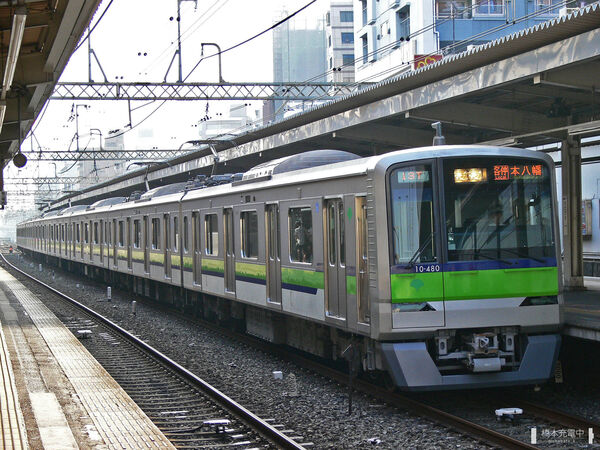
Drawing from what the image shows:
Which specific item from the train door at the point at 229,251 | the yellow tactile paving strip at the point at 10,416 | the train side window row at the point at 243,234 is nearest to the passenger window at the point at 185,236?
the train side window row at the point at 243,234

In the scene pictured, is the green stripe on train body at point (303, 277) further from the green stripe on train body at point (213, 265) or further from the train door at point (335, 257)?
the green stripe on train body at point (213, 265)

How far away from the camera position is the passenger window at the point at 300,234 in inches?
406

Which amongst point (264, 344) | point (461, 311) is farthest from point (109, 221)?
point (461, 311)

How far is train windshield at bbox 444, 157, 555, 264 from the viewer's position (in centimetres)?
841

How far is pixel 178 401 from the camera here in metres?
9.45

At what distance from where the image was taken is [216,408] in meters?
8.92

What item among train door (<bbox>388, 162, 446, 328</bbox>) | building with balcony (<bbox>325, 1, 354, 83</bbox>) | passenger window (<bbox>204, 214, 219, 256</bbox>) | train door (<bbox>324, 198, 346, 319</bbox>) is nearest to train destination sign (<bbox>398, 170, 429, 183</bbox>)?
train door (<bbox>388, 162, 446, 328</bbox>)

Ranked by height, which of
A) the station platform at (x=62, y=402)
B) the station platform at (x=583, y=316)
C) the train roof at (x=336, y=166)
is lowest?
the station platform at (x=62, y=402)

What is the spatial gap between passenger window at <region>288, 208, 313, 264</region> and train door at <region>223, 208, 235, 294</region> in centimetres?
279

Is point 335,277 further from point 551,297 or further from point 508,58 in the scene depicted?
point 508,58

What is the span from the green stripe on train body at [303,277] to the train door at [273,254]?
0.25m

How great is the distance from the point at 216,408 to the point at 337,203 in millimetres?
2571

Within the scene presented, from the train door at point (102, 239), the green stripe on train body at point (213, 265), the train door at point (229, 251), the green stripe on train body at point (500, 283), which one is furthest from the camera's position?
the train door at point (102, 239)

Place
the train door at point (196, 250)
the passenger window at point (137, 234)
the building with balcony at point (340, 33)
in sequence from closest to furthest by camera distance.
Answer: the train door at point (196, 250) → the passenger window at point (137, 234) → the building with balcony at point (340, 33)
